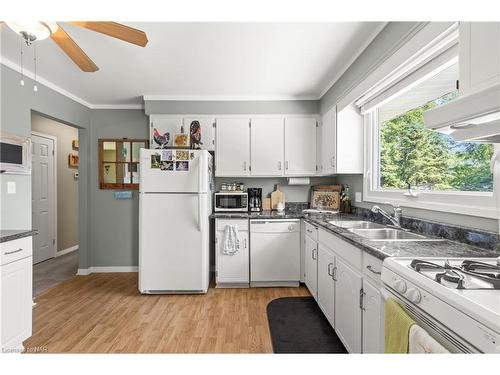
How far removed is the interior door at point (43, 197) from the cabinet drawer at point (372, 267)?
190 inches

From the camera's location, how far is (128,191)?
3.79m

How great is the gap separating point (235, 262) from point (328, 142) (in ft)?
5.92

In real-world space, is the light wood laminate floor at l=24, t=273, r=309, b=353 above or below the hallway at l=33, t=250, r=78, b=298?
above

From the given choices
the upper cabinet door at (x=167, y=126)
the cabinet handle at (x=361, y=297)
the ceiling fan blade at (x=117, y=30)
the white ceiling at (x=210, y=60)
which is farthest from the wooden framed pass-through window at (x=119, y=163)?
the cabinet handle at (x=361, y=297)

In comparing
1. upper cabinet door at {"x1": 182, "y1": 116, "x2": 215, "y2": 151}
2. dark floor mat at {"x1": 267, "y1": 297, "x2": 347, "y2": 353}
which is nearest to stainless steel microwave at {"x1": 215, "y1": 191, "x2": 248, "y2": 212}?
upper cabinet door at {"x1": 182, "y1": 116, "x2": 215, "y2": 151}

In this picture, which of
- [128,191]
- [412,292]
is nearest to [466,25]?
[412,292]

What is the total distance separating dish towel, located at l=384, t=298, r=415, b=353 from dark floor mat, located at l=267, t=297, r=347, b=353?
103cm

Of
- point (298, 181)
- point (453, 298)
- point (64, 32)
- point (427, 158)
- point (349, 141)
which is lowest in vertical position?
point (453, 298)

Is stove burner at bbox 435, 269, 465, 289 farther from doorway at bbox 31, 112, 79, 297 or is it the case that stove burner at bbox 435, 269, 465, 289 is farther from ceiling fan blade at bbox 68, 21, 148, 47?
doorway at bbox 31, 112, 79, 297

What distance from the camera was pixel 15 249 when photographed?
186 cm

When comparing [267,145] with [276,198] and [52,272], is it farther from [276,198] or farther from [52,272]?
[52,272]

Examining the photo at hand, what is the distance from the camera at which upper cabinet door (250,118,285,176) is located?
3475mm

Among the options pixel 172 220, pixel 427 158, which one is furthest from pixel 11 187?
pixel 427 158
